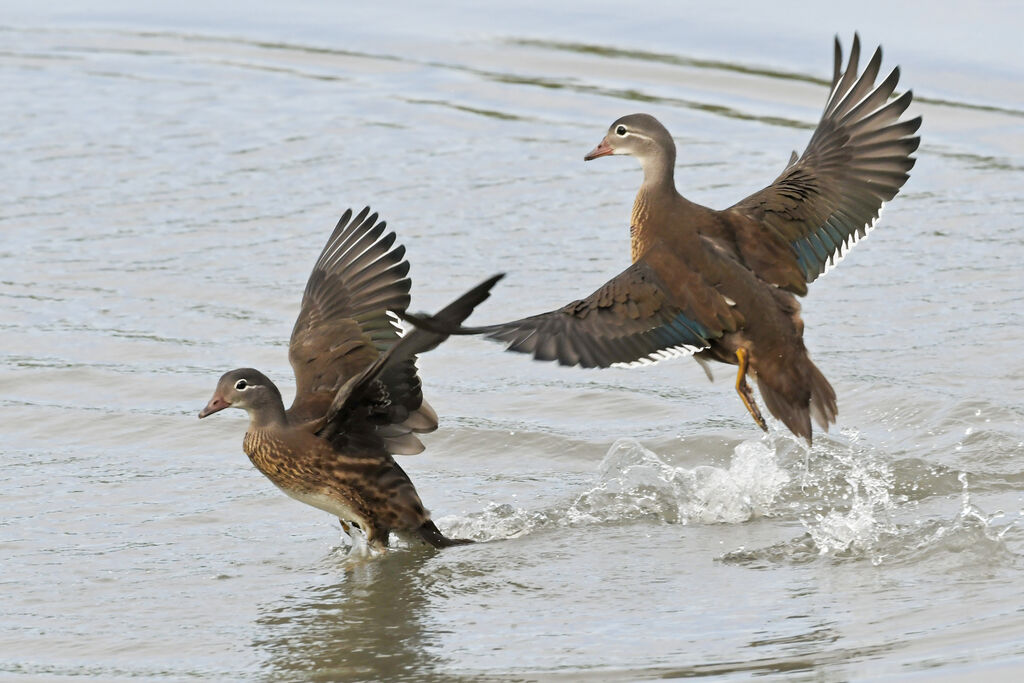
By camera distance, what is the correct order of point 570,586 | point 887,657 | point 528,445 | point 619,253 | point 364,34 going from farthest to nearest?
1. point 364,34
2. point 619,253
3. point 528,445
4. point 570,586
5. point 887,657

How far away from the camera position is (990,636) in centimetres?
572

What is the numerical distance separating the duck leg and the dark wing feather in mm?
157

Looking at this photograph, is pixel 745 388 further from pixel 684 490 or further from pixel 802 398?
pixel 684 490

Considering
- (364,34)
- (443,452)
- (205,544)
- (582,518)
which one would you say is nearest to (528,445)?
(443,452)

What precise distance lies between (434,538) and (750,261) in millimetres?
1808

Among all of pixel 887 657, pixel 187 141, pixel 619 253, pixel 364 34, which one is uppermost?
pixel 364 34

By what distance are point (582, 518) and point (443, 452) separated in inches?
44.8

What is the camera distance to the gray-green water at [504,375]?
6246 mm

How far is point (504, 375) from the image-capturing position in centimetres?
930

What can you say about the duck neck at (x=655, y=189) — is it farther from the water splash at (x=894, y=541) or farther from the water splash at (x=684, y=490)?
the water splash at (x=894, y=541)

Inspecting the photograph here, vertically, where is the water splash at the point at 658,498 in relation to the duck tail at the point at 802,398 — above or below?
below

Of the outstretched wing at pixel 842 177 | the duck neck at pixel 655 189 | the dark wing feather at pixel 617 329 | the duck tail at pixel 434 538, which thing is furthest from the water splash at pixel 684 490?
the duck neck at pixel 655 189

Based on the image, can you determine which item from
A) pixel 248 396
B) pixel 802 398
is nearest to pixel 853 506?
pixel 802 398

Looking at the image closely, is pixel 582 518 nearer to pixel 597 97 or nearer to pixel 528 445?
pixel 528 445
